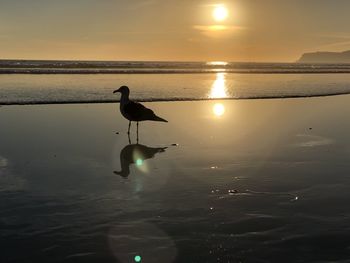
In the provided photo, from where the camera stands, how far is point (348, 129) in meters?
15.9

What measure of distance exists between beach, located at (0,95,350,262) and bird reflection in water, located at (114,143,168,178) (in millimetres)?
29

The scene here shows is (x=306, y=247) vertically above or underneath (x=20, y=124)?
underneath

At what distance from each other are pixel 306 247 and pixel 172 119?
12.5m

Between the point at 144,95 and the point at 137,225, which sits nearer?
the point at 137,225

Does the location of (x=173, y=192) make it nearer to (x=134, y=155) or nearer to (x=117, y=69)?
(x=134, y=155)

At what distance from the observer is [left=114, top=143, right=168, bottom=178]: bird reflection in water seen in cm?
1050

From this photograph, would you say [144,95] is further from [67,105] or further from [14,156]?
[14,156]

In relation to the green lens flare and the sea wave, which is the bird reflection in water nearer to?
the green lens flare

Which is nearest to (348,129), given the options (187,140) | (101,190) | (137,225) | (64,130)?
(187,140)

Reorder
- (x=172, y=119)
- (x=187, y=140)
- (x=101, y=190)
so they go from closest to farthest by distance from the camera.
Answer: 1. (x=101, y=190)
2. (x=187, y=140)
3. (x=172, y=119)

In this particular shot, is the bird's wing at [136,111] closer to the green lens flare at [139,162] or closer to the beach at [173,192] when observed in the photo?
the beach at [173,192]

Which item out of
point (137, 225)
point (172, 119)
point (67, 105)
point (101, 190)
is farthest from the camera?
point (67, 105)

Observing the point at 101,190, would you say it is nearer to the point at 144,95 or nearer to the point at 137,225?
the point at 137,225

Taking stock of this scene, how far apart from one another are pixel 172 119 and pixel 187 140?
4533 mm
